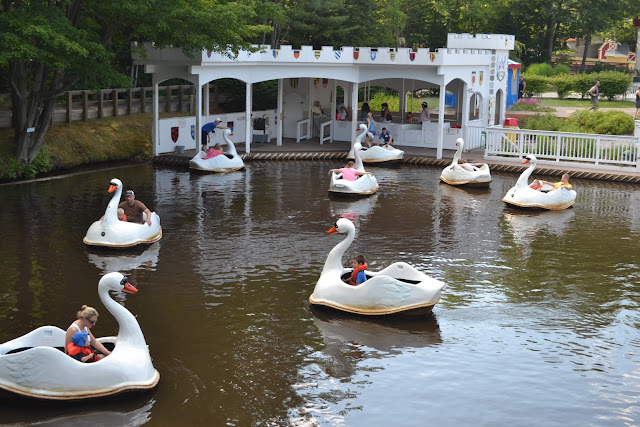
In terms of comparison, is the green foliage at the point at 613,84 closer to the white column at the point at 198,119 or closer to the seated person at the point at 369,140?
the seated person at the point at 369,140

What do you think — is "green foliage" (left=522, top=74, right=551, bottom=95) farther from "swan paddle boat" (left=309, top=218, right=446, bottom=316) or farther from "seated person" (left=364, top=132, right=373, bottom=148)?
"swan paddle boat" (left=309, top=218, right=446, bottom=316)

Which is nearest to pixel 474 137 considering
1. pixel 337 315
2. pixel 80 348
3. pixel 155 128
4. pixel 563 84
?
pixel 155 128

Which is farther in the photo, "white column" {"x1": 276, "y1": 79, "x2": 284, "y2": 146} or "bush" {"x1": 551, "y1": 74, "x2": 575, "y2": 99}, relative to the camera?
"bush" {"x1": 551, "y1": 74, "x2": 575, "y2": 99}

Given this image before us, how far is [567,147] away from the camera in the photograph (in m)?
31.5

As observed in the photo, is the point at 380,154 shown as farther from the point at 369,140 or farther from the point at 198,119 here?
the point at 198,119

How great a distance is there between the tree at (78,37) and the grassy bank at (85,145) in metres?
0.57

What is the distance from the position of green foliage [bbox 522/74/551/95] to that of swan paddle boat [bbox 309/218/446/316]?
43.2 metres

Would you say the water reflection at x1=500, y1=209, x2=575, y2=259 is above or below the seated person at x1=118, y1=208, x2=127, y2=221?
below

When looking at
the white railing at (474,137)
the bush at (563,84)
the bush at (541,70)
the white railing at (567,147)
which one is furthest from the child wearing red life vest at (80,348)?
the bush at (541,70)

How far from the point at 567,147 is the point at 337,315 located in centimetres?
1957

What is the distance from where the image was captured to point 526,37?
216 ft

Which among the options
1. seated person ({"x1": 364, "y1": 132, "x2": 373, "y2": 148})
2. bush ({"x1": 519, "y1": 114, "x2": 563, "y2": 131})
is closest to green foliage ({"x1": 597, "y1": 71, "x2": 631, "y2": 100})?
bush ({"x1": 519, "y1": 114, "x2": 563, "y2": 131})

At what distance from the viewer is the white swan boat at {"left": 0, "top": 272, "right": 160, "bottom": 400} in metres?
10.8

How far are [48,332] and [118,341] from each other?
39.2 inches
